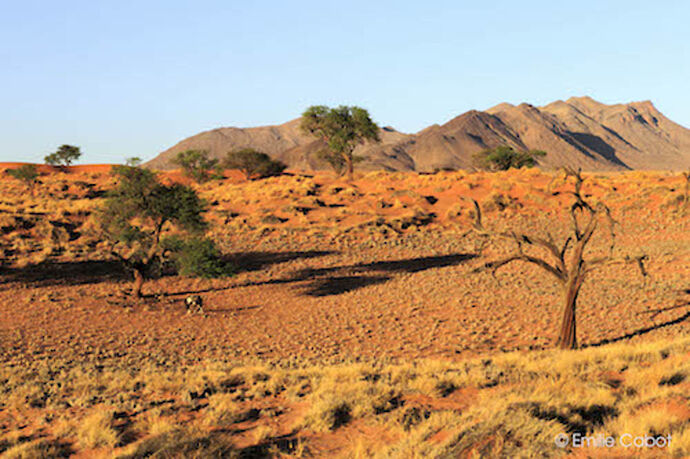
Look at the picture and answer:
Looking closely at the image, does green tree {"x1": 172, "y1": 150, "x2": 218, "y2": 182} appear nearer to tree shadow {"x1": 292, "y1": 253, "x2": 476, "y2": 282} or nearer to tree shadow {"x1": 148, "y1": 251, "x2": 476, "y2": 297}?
tree shadow {"x1": 148, "y1": 251, "x2": 476, "y2": 297}

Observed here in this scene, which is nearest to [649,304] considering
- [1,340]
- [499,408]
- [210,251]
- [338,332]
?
[338,332]

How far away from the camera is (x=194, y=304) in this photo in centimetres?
2142

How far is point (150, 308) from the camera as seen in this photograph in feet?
70.7

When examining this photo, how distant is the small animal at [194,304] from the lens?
69.3 feet

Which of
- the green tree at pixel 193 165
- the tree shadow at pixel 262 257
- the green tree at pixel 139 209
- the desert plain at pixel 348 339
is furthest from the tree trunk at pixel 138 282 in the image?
the green tree at pixel 193 165

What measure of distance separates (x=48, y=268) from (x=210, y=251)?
1018 cm

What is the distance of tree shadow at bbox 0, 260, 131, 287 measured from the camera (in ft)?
80.8

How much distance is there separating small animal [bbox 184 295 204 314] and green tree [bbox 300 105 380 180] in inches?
1542

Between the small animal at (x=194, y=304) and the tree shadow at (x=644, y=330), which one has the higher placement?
the small animal at (x=194, y=304)

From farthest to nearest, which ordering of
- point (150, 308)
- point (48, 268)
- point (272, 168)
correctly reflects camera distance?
point (272, 168), point (48, 268), point (150, 308)

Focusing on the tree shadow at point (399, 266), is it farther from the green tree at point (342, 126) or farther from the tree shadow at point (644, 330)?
the green tree at point (342, 126)

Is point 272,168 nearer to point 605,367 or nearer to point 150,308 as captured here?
point 150,308

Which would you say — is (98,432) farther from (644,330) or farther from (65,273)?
(65,273)

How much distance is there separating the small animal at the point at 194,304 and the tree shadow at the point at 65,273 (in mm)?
6131
